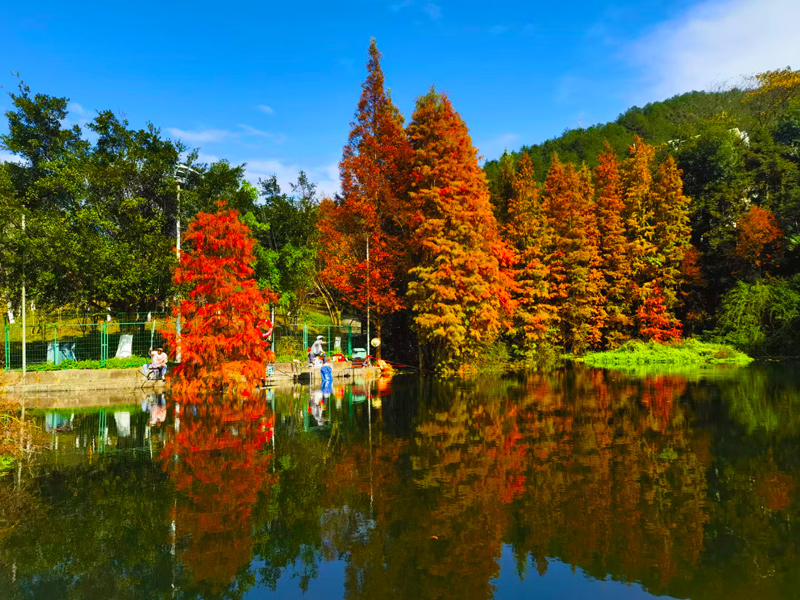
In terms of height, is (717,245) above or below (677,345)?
above

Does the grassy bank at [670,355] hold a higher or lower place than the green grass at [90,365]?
lower

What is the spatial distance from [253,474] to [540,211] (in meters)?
26.7

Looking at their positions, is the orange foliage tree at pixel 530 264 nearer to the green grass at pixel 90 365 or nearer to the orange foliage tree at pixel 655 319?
the orange foliage tree at pixel 655 319

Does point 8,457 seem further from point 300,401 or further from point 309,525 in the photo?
point 300,401

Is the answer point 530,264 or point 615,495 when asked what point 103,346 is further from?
point 530,264

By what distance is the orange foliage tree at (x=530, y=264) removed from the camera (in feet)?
97.3

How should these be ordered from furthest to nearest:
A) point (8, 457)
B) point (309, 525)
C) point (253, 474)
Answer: point (8, 457)
point (253, 474)
point (309, 525)

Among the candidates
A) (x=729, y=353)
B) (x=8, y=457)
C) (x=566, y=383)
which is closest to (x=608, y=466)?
(x=8, y=457)

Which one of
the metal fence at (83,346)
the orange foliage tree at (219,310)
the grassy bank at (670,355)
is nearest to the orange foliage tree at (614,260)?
the grassy bank at (670,355)

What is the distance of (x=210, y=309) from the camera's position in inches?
707

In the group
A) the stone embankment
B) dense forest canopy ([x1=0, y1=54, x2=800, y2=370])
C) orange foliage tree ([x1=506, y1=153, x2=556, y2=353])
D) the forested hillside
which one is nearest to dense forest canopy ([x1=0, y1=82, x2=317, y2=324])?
dense forest canopy ([x1=0, y1=54, x2=800, y2=370])

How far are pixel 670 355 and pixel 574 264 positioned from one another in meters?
7.47

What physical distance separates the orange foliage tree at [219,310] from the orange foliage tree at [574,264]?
19628mm

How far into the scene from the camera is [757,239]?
3186cm
